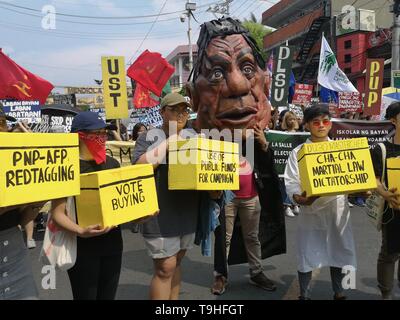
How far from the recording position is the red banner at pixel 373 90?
957cm

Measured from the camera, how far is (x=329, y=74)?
10.8 meters

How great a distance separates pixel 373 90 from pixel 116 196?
28.1ft

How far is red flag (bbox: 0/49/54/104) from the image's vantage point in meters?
6.43

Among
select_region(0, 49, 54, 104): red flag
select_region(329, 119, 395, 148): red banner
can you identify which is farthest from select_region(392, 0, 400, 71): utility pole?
select_region(0, 49, 54, 104): red flag

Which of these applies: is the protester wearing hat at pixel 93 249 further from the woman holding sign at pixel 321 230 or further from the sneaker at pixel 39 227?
the sneaker at pixel 39 227

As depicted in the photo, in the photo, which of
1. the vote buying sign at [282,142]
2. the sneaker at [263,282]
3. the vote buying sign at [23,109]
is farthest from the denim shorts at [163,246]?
the vote buying sign at [23,109]

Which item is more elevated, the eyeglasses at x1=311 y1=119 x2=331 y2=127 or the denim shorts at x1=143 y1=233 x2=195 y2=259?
the eyeglasses at x1=311 y1=119 x2=331 y2=127

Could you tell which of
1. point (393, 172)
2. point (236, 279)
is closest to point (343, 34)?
point (236, 279)

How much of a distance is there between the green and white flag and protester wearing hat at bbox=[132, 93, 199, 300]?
863 centimetres

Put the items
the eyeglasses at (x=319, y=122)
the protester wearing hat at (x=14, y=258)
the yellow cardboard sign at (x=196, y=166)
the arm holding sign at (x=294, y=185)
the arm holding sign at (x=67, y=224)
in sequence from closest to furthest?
the protester wearing hat at (x=14, y=258)
the arm holding sign at (x=67, y=224)
the yellow cardboard sign at (x=196, y=166)
the arm holding sign at (x=294, y=185)
the eyeglasses at (x=319, y=122)

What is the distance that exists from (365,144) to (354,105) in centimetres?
881

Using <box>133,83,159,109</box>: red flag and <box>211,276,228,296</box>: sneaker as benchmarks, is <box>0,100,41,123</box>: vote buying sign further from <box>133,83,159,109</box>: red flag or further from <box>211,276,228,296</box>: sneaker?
<box>211,276,228,296</box>: sneaker

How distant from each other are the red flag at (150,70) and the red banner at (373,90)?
4.54 meters
